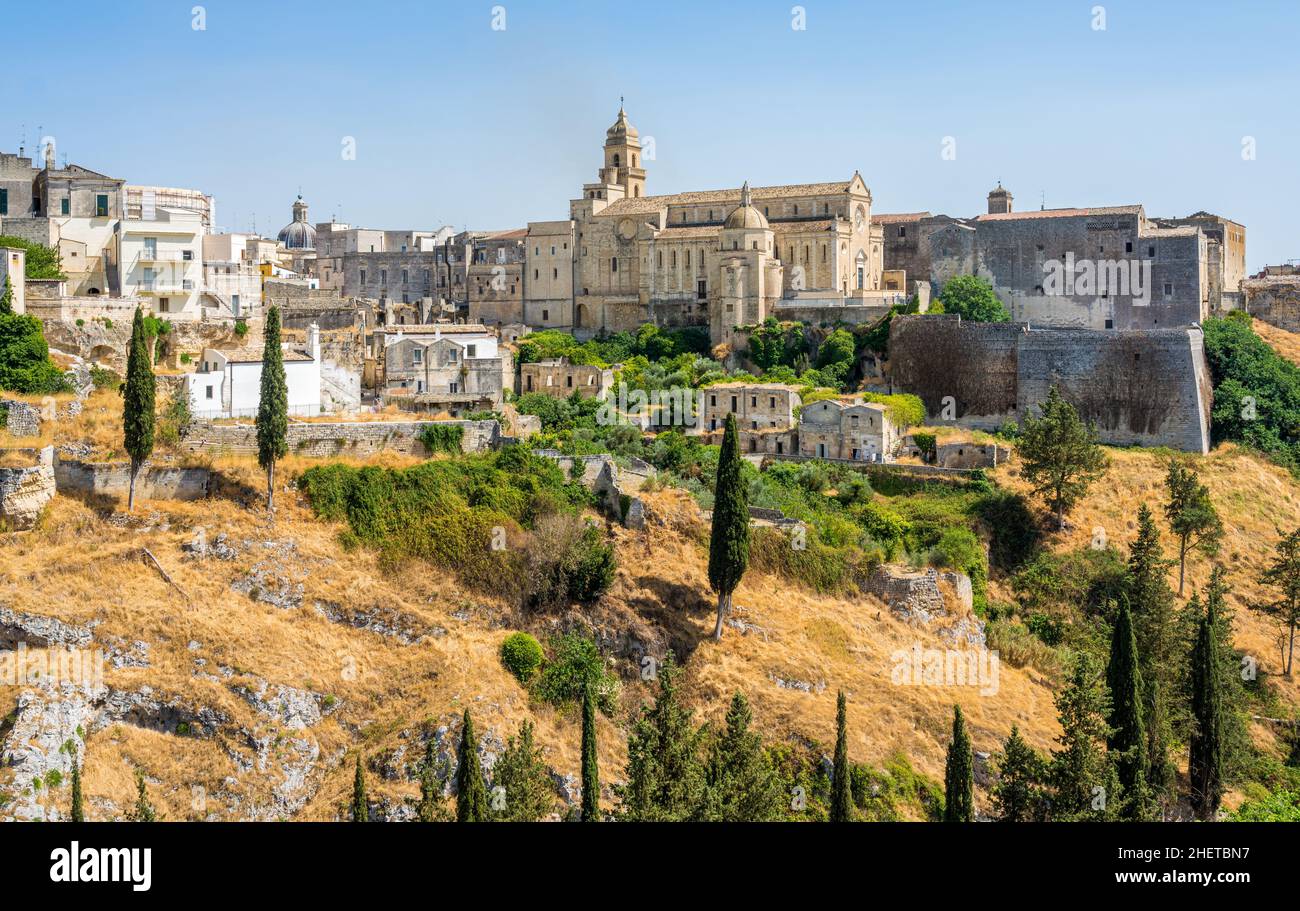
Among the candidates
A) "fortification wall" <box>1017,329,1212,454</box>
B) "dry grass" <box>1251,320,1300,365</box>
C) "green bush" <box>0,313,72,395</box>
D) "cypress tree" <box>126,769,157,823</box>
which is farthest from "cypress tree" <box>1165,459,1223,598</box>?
Answer: "green bush" <box>0,313,72,395</box>

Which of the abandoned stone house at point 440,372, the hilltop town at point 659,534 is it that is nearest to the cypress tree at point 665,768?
the hilltop town at point 659,534

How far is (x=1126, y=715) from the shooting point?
26828 mm

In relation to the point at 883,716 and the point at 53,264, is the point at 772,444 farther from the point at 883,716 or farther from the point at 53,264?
the point at 53,264

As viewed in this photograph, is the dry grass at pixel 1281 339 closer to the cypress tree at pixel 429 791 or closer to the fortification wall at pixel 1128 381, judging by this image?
the fortification wall at pixel 1128 381

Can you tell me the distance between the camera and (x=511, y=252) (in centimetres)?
6675

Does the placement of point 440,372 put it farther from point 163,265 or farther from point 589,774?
point 589,774

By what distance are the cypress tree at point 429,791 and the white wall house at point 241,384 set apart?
558 inches

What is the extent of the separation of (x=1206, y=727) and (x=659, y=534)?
12.9 metres

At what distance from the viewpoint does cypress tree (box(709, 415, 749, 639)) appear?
31.0 metres

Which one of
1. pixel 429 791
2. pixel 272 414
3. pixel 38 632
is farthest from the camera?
pixel 272 414

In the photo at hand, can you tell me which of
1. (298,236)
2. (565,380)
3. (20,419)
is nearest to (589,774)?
(20,419)

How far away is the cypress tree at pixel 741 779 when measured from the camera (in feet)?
74.6
